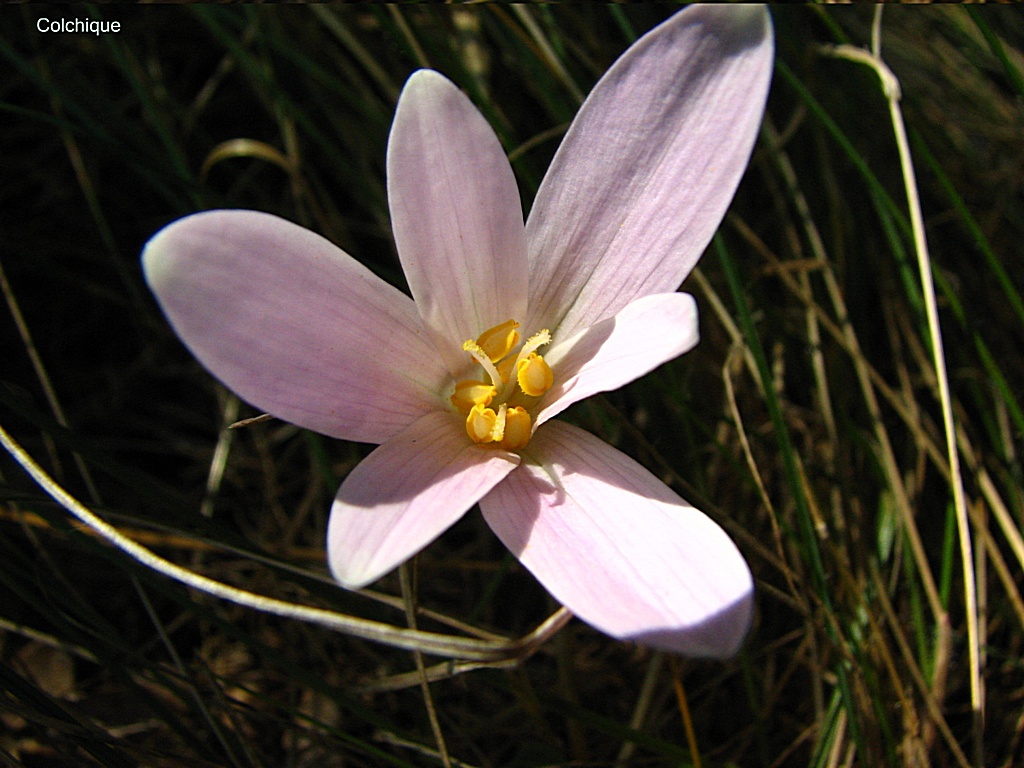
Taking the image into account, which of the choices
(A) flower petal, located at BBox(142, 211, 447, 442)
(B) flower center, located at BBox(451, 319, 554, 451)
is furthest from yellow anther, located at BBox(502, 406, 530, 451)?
(A) flower petal, located at BBox(142, 211, 447, 442)

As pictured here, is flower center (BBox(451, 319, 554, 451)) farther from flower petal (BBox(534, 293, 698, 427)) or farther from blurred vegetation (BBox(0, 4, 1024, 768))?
blurred vegetation (BBox(0, 4, 1024, 768))

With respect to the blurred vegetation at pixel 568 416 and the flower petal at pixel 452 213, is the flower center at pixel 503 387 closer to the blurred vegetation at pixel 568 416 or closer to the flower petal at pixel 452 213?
the flower petal at pixel 452 213

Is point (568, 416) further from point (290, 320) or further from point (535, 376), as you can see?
point (290, 320)

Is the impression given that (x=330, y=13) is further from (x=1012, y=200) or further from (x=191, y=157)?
(x=1012, y=200)

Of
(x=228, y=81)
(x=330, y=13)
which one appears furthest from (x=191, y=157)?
(x=330, y=13)

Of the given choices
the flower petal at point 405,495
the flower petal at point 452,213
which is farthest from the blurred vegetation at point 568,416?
the flower petal at point 452,213

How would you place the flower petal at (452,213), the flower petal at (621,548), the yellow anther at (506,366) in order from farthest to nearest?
1. the yellow anther at (506,366)
2. the flower petal at (452,213)
3. the flower petal at (621,548)

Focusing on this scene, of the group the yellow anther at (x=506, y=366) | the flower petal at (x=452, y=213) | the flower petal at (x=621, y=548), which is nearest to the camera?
the flower petal at (x=621, y=548)
